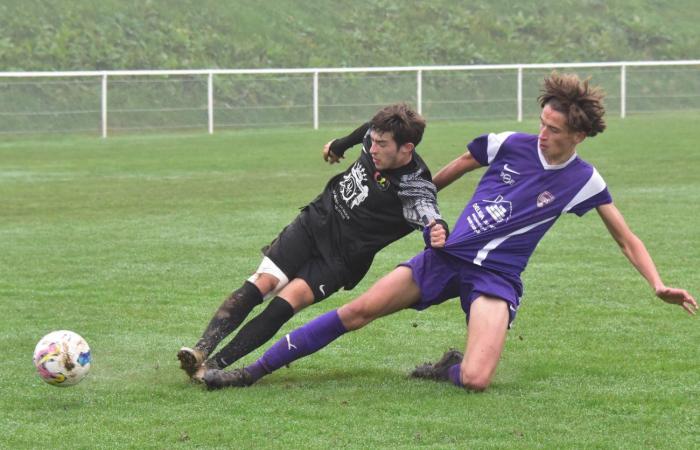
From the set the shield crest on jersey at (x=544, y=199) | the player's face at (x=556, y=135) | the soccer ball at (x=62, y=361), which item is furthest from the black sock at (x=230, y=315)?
the player's face at (x=556, y=135)

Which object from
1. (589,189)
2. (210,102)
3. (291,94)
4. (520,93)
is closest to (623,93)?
(520,93)

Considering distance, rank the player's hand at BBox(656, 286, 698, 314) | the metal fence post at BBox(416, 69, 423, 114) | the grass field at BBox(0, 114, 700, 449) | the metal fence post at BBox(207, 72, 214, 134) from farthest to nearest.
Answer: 1. the metal fence post at BBox(416, 69, 423, 114)
2. the metal fence post at BBox(207, 72, 214, 134)
3. the player's hand at BBox(656, 286, 698, 314)
4. the grass field at BBox(0, 114, 700, 449)

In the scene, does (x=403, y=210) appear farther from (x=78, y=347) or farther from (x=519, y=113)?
(x=519, y=113)

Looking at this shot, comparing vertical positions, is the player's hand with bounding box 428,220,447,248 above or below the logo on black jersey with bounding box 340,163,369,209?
below

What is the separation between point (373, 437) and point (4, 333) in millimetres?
3323

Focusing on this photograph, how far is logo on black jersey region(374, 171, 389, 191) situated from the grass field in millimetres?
997

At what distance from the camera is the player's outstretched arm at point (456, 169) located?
6.91 metres

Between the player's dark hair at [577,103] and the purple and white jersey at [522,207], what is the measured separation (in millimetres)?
313

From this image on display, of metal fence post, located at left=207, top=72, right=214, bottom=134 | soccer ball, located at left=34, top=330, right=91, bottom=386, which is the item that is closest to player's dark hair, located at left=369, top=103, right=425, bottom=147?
soccer ball, located at left=34, top=330, right=91, bottom=386

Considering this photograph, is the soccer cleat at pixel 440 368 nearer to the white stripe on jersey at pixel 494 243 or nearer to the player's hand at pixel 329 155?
the white stripe on jersey at pixel 494 243

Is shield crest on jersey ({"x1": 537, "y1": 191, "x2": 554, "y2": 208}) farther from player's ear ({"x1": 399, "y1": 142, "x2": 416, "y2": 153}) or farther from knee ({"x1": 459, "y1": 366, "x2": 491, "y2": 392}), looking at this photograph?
knee ({"x1": 459, "y1": 366, "x2": 491, "y2": 392})

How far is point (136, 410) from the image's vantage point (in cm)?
609

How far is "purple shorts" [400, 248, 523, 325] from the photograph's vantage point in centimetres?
668

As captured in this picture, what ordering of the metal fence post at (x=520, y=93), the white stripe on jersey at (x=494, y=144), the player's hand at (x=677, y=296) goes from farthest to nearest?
the metal fence post at (x=520, y=93) < the white stripe on jersey at (x=494, y=144) < the player's hand at (x=677, y=296)
